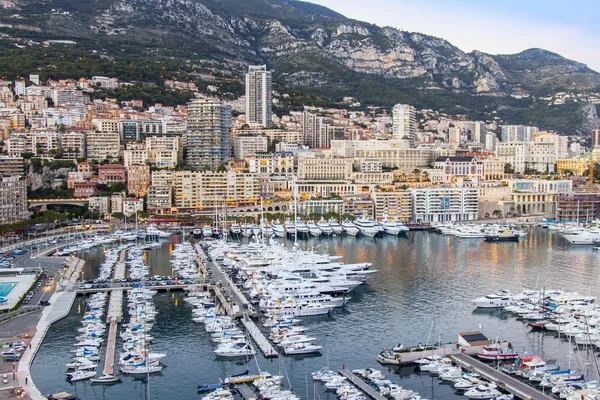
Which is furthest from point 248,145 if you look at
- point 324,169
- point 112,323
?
point 112,323

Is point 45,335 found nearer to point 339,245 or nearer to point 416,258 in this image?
point 416,258

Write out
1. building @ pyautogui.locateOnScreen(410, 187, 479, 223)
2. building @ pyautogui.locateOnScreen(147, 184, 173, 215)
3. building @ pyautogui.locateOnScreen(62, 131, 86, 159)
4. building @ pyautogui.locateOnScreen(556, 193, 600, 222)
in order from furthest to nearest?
building @ pyautogui.locateOnScreen(62, 131, 86, 159), building @ pyautogui.locateOnScreen(556, 193, 600, 222), building @ pyautogui.locateOnScreen(410, 187, 479, 223), building @ pyautogui.locateOnScreen(147, 184, 173, 215)

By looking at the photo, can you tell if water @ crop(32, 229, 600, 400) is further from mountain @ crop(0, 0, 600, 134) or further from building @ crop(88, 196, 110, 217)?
mountain @ crop(0, 0, 600, 134)

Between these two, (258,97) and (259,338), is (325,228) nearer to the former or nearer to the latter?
(259,338)

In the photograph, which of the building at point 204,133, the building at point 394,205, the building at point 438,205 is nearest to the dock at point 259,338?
the building at point 394,205

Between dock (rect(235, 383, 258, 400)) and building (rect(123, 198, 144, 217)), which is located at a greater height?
Result: building (rect(123, 198, 144, 217))

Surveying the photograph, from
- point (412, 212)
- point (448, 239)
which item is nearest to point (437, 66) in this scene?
point (412, 212)

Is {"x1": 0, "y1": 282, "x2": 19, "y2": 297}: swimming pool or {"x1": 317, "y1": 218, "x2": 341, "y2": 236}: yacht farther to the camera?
{"x1": 317, "y1": 218, "x2": 341, "y2": 236}: yacht

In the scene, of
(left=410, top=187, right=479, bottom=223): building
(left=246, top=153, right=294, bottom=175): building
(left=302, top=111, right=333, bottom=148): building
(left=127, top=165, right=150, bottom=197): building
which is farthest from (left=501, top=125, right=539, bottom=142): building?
(left=127, top=165, right=150, bottom=197): building
